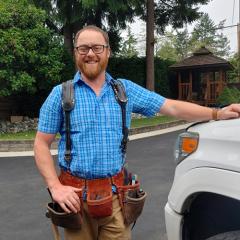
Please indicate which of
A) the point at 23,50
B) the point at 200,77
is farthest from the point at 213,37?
the point at 23,50

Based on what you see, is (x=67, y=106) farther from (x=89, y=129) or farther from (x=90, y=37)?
(x=90, y=37)

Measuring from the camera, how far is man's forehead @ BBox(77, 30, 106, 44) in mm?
3088

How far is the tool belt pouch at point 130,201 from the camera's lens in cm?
320

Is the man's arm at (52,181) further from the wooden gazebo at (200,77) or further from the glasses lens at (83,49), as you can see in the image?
the wooden gazebo at (200,77)

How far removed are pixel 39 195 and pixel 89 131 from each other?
4.51 m

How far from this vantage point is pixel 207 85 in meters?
26.4

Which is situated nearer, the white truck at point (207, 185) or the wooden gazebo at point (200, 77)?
the white truck at point (207, 185)

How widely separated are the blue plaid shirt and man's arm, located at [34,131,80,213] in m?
0.07

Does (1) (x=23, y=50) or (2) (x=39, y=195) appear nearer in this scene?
(2) (x=39, y=195)

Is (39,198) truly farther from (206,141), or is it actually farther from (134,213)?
(206,141)

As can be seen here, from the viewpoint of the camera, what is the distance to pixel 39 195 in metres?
7.35

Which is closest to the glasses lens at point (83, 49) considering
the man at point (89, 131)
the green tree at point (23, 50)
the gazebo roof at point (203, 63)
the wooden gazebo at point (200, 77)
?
the man at point (89, 131)

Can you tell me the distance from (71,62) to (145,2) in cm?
554

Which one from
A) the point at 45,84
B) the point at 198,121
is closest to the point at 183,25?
the point at 45,84
